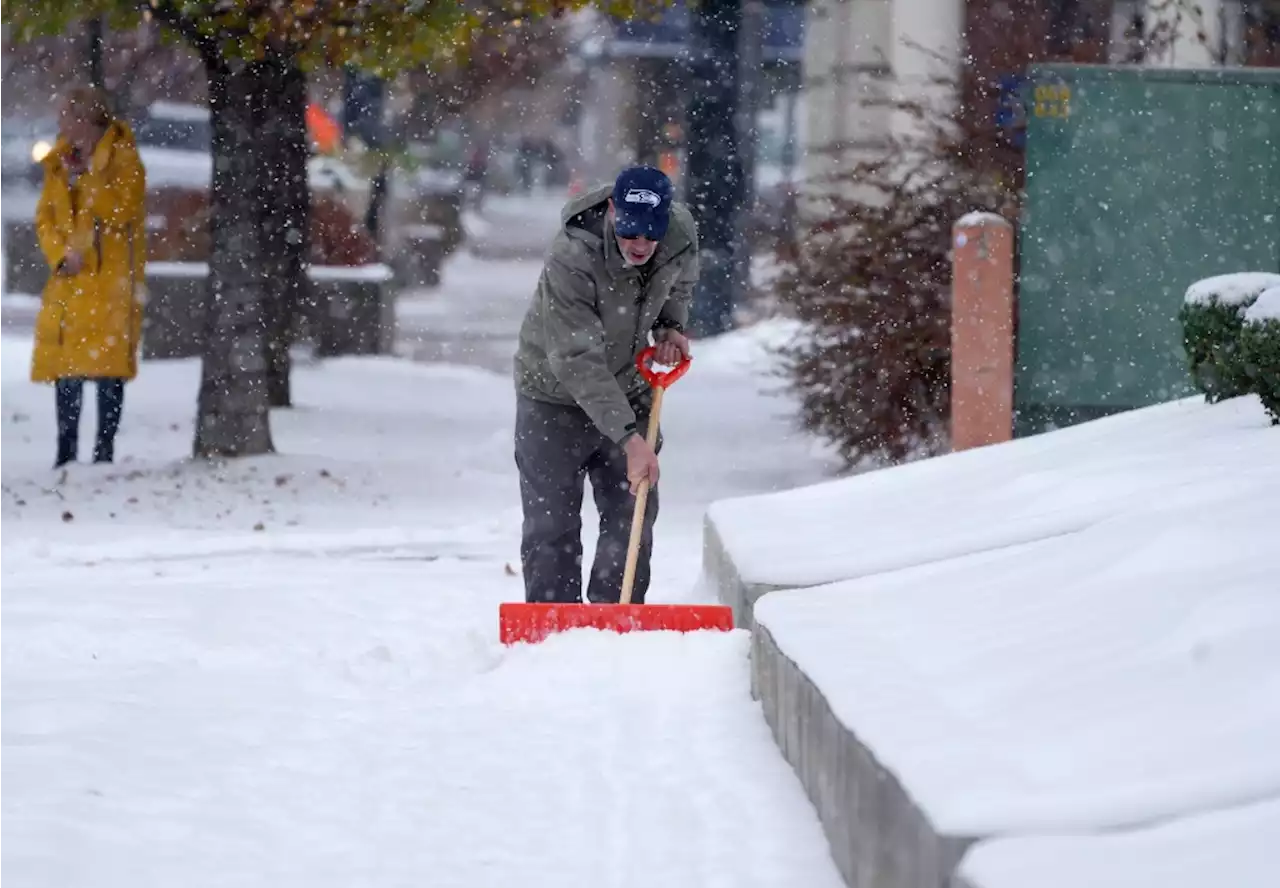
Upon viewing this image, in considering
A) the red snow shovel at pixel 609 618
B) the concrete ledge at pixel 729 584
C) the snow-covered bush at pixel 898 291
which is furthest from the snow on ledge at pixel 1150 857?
the snow-covered bush at pixel 898 291

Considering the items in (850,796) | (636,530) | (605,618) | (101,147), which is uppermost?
(101,147)

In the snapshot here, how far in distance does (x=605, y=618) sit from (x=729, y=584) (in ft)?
1.63

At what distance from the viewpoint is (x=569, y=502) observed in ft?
22.9

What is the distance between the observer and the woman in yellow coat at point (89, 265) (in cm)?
1138

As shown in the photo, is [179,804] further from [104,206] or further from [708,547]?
[104,206]

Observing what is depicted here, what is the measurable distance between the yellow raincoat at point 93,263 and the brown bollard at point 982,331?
432 cm

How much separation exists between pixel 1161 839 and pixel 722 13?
18.3 metres

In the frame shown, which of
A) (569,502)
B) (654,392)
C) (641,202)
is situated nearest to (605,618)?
(569,502)

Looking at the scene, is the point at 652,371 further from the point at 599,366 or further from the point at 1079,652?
the point at 1079,652

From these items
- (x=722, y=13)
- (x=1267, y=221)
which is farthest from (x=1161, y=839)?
(x=722, y=13)

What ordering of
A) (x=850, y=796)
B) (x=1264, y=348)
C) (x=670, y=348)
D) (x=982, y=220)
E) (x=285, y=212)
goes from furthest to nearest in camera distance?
(x=285, y=212) < (x=982, y=220) < (x=670, y=348) < (x=1264, y=348) < (x=850, y=796)

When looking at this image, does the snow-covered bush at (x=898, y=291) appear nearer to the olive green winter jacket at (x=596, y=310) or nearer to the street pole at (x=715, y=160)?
the olive green winter jacket at (x=596, y=310)

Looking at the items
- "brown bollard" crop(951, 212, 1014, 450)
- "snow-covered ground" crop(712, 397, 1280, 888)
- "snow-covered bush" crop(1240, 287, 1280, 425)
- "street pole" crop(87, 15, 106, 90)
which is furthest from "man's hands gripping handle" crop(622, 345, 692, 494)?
"street pole" crop(87, 15, 106, 90)

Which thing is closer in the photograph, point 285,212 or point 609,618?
point 609,618
